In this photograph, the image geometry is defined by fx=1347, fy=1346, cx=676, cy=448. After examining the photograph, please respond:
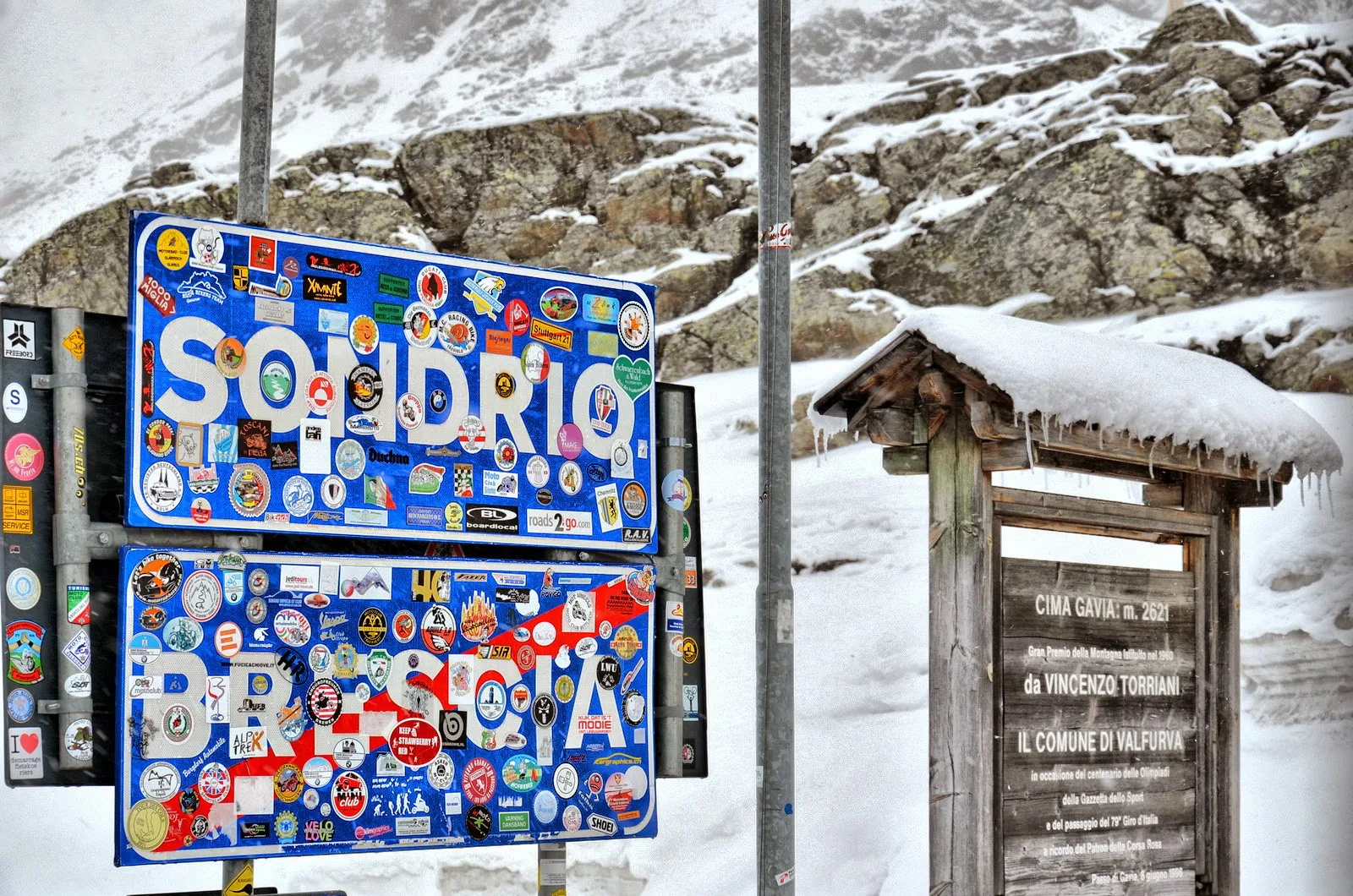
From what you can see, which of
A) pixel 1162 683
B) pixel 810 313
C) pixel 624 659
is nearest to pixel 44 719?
pixel 624 659

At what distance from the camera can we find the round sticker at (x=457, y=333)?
429 cm

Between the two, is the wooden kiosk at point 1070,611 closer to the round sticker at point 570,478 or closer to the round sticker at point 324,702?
the round sticker at point 570,478

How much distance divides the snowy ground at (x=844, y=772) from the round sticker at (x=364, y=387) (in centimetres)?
742

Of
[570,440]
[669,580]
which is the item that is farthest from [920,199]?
[570,440]

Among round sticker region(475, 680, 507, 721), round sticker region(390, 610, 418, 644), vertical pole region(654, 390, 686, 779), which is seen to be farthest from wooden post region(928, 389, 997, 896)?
round sticker region(390, 610, 418, 644)

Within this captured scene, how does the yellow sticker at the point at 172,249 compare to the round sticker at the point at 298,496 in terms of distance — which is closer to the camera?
the yellow sticker at the point at 172,249

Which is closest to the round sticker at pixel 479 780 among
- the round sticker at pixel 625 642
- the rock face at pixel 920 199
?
the round sticker at pixel 625 642

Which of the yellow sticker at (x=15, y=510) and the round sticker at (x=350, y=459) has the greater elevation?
the round sticker at (x=350, y=459)

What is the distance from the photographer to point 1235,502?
6.62m

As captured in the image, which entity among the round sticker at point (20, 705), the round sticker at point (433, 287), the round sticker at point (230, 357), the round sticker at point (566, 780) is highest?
the round sticker at point (433, 287)

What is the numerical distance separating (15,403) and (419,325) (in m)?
1.18

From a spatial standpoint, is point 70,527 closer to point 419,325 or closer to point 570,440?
point 419,325

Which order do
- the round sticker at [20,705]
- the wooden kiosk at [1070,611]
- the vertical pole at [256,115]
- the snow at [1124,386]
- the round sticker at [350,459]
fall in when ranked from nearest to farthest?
the round sticker at [20,705] < the round sticker at [350,459] < the snow at [1124,386] < the wooden kiosk at [1070,611] < the vertical pole at [256,115]

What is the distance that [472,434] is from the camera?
14.1 ft
